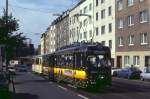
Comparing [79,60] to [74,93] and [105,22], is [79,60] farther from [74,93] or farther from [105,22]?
[105,22]

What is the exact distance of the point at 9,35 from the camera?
45656mm

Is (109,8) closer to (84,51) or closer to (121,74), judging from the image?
(121,74)

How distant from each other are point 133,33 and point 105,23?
14.8 metres

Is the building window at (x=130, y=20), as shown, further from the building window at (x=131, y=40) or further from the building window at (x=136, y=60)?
the building window at (x=136, y=60)

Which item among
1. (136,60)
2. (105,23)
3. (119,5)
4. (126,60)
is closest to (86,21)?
(105,23)

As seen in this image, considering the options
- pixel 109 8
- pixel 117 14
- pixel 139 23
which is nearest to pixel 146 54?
pixel 139 23

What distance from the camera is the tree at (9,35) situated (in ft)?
142

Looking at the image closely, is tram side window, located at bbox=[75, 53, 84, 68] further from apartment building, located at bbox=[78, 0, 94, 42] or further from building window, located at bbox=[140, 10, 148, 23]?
apartment building, located at bbox=[78, 0, 94, 42]

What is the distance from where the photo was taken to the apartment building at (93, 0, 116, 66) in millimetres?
73156

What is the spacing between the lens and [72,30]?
357ft

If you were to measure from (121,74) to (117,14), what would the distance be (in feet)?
57.4

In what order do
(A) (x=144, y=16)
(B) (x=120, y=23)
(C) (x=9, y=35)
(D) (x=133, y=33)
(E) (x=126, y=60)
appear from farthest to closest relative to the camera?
(B) (x=120, y=23) < (E) (x=126, y=60) < (D) (x=133, y=33) < (A) (x=144, y=16) < (C) (x=9, y=35)

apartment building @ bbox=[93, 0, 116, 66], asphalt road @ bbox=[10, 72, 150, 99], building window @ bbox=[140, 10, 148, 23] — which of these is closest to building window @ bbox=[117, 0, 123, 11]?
apartment building @ bbox=[93, 0, 116, 66]

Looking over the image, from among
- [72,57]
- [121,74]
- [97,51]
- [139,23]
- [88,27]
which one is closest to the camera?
[97,51]
